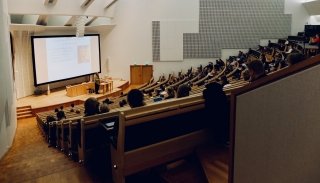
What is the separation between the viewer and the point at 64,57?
11.5 metres

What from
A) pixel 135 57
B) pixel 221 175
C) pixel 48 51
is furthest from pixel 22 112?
pixel 221 175

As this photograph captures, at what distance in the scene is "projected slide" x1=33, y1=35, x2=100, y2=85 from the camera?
10711 millimetres

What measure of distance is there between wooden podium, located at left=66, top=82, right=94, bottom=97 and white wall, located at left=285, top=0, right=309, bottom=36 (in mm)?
8919

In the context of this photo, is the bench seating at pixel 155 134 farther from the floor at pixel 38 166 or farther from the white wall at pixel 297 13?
the white wall at pixel 297 13

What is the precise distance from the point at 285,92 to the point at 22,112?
887 cm

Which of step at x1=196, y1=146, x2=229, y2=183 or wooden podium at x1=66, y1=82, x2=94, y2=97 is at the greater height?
step at x1=196, y1=146, x2=229, y2=183

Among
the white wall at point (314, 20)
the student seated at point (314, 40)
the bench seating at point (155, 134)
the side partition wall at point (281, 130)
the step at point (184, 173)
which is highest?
the white wall at point (314, 20)

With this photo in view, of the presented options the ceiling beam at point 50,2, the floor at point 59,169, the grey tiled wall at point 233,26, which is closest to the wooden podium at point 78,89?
the ceiling beam at point 50,2

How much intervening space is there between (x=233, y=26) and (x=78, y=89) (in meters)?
7.13

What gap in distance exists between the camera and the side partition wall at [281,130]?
5.64 feet

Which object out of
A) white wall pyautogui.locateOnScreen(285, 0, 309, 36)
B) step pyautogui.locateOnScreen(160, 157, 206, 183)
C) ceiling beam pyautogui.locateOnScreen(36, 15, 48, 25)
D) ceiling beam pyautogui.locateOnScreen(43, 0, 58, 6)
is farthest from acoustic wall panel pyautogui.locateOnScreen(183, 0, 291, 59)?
step pyautogui.locateOnScreen(160, 157, 206, 183)

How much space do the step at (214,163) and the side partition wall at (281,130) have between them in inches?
30.1

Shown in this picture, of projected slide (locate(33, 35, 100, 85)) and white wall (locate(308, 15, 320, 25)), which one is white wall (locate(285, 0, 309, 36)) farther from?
projected slide (locate(33, 35, 100, 85))

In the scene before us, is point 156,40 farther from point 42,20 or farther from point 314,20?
point 314,20
